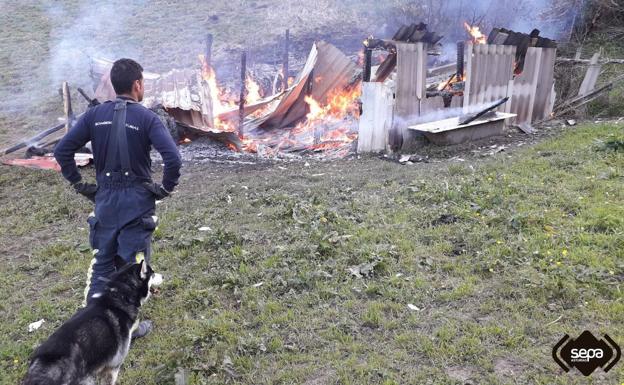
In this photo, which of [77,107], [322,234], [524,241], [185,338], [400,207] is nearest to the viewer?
[185,338]

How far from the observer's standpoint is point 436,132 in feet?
29.8

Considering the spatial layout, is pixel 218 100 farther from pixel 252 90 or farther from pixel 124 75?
pixel 124 75

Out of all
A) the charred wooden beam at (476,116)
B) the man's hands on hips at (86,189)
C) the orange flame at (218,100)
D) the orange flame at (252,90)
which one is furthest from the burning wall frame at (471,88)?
the man's hands on hips at (86,189)

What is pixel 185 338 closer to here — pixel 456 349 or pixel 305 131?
pixel 456 349

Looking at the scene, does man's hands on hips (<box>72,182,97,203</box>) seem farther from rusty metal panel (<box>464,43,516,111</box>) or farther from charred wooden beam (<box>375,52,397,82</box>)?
rusty metal panel (<box>464,43,516,111</box>)

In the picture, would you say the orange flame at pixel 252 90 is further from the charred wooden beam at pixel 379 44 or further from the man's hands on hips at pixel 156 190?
the man's hands on hips at pixel 156 190

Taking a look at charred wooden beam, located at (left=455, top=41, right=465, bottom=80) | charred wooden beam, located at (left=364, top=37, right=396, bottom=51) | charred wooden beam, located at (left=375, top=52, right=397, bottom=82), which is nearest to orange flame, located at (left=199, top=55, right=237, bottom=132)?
charred wooden beam, located at (left=375, top=52, right=397, bottom=82)

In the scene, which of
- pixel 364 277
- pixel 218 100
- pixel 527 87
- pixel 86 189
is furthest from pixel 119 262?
pixel 527 87

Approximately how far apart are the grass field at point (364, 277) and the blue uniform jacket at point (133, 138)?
55.7 inches

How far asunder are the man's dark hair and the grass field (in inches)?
78.8

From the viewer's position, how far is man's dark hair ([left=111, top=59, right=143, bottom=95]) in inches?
135

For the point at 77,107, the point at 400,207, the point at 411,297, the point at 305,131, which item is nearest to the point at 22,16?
the point at 77,107

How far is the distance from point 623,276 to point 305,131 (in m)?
8.06

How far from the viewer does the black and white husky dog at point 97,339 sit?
2.61 metres
